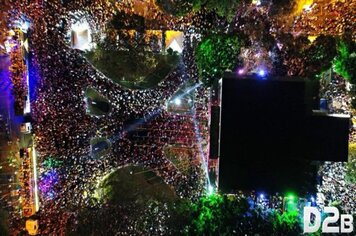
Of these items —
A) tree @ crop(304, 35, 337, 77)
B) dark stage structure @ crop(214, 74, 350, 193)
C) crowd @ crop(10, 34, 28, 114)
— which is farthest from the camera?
crowd @ crop(10, 34, 28, 114)

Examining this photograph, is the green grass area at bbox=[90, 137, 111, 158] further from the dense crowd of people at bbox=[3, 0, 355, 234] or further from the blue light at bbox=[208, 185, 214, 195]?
the blue light at bbox=[208, 185, 214, 195]

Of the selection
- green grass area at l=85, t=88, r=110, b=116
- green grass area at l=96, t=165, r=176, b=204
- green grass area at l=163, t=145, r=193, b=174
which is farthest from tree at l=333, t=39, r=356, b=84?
green grass area at l=85, t=88, r=110, b=116

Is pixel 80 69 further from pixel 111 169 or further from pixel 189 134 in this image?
pixel 189 134

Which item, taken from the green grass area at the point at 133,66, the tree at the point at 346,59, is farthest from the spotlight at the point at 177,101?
the tree at the point at 346,59

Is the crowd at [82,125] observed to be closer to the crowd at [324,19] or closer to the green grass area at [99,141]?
the green grass area at [99,141]

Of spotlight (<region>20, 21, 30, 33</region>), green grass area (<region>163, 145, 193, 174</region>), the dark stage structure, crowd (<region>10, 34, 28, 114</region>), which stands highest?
spotlight (<region>20, 21, 30, 33</region>)

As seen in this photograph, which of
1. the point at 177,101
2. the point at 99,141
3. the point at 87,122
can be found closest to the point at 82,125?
the point at 87,122
